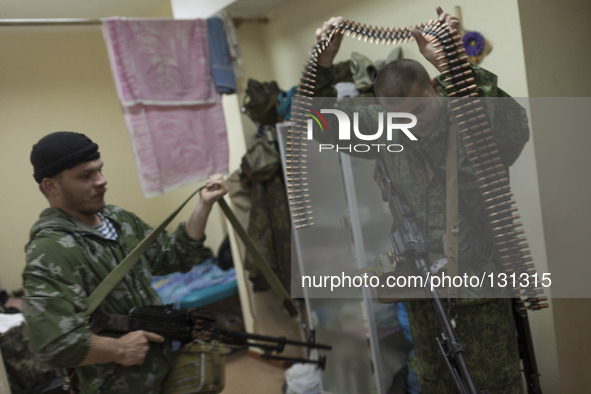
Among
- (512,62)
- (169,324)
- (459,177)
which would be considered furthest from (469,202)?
(169,324)

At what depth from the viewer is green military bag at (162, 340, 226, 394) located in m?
1.75

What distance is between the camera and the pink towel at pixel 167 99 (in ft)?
8.91

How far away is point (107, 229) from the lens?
5.69 feet

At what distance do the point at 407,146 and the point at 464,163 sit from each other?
6.8 inches

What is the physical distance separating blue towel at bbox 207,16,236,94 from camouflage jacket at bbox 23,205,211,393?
4.51 feet

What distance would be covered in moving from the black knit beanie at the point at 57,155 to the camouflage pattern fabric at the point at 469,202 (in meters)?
0.76

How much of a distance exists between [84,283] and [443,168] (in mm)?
1154

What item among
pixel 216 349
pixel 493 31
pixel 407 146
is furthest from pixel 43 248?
pixel 493 31

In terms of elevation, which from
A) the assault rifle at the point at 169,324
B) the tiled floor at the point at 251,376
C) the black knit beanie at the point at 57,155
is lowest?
the tiled floor at the point at 251,376

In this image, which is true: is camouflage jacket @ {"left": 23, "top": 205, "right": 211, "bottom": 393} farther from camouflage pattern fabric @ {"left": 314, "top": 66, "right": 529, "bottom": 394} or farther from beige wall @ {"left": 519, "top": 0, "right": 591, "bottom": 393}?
beige wall @ {"left": 519, "top": 0, "right": 591, "bottom": 393}

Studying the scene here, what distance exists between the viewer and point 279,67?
3.38 m

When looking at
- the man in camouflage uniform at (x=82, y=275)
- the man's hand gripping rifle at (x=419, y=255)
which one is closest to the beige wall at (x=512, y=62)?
the man's hand gripping rifle at (x=419, y=255)

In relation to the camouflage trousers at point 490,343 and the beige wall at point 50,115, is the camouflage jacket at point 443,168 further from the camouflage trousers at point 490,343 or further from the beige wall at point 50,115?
the beige wall at point 50,115

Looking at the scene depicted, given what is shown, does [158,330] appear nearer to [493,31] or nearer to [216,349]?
[216,349]
